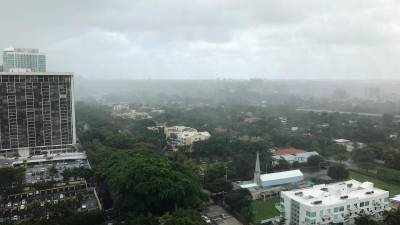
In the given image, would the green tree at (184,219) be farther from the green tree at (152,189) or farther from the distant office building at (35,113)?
the distant office building at (35,113)

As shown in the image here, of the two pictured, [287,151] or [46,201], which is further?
[287,151]

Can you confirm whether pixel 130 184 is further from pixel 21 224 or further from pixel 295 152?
pixel 295 152

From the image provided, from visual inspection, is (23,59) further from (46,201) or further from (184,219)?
(184,219)

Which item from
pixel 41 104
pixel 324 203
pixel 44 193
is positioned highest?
pixel 41 104

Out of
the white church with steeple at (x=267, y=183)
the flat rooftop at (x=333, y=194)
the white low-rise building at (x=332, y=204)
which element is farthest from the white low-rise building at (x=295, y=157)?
the white low-rise building at (x=332, y=204)

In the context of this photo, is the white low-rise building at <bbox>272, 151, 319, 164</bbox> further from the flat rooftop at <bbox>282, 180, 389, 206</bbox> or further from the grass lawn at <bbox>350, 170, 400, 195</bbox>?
the flat rooftop at <bbox>282, 180, 389, 206</bbox>

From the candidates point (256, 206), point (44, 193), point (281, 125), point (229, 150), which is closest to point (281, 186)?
point (256, 206)

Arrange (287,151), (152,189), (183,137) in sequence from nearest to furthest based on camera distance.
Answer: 1. (152,189)
2. (287,151)
3. (183,137)

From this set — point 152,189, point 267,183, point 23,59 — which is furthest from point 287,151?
point 23,59
